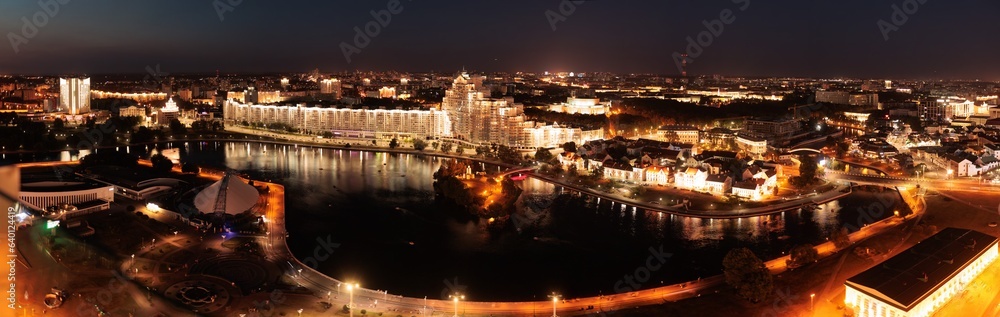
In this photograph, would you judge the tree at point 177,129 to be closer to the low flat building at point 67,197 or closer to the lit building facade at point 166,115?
the lit building facade at point 166,115

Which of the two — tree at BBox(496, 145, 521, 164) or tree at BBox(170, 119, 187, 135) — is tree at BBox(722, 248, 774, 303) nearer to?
tree at BBox(496, 145, 521, 164)

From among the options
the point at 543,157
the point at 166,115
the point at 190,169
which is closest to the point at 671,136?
the point at 543,157

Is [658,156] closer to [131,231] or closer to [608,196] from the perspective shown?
[608,196]

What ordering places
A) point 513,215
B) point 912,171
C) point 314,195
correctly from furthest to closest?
1. point 912,171
2. point 314,195
3. point 513,215

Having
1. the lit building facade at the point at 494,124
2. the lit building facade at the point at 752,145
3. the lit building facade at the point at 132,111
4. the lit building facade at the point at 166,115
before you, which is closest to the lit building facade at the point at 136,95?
the lit building facade at the point at 132,111

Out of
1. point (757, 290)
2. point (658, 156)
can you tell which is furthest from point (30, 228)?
point (658, 156)

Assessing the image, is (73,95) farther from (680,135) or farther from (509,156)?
(680,135)
